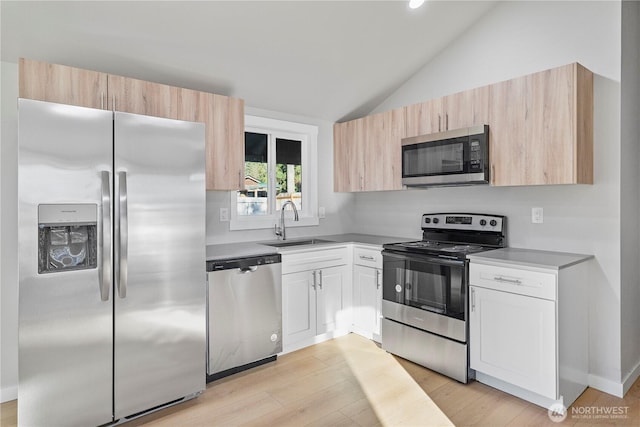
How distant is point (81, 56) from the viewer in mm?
2387

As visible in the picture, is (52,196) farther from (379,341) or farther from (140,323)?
(379,341)

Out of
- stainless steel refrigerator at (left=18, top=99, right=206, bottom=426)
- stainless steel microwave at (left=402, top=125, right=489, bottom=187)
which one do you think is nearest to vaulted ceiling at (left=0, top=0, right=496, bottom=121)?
stainless steel refrigerator at (left=18, top=99, right=206, bottom=426)

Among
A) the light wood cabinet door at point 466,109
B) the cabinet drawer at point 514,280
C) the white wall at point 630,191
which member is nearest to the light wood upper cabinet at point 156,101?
the light wood cabinet door at point 466,109

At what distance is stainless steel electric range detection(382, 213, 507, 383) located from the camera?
2582 mm

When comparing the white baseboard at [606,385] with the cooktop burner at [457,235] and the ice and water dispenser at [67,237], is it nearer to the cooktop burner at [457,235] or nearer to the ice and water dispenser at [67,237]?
the cooktop burner at [457,235]

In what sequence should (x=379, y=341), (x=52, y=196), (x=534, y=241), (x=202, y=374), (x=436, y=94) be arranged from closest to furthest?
(x=52, y=196) < (x=202, y=374) < (x=534, y=241) < (x=379, y=341) < (x=436, y=94)

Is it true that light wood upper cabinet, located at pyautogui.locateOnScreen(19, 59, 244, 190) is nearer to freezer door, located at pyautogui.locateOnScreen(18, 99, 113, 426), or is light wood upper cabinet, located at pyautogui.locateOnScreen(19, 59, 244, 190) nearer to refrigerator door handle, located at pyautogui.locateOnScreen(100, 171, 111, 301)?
freezer door, located at pyautogui.locateOnScreen(18, 99, 113, 426)

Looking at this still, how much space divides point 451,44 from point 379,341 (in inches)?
108

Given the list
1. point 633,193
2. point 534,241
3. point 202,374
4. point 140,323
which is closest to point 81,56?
point 140,323

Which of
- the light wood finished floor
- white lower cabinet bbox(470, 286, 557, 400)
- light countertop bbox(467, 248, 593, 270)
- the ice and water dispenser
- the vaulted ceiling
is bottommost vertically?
the light wood finished floor

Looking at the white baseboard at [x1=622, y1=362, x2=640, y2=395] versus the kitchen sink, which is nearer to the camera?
the white baseboard at [x1=622, y1=362, x2=640, y2=395]

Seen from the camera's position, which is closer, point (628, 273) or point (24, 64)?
point (24, 64)

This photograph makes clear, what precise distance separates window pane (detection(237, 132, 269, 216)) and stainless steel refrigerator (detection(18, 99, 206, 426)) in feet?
4.01

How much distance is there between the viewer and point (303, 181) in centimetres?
401
